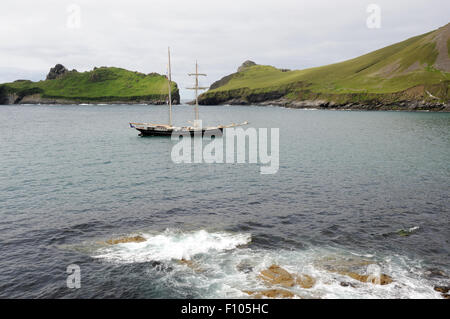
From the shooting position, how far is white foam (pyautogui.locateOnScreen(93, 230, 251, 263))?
59.3 ft

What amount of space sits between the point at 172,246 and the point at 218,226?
4.42 metres

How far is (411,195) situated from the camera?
29516 mm

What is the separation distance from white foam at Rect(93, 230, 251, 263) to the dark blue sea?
7cm

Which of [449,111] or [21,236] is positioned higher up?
[449,111]

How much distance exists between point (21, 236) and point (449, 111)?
184 meters

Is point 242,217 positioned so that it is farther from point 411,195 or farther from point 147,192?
point 411,195

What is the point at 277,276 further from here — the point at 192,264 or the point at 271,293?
the point at 192,264

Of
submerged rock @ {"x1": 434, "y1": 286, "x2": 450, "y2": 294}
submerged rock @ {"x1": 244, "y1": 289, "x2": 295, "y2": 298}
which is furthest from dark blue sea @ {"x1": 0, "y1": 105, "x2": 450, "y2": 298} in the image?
submerged rock @ {"x1": 244, "y1": 289, "x2": 295, "y2": 298}

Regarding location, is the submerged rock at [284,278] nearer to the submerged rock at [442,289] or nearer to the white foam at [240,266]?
the white foam at [240,266]

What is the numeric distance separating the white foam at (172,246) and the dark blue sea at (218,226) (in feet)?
0.23

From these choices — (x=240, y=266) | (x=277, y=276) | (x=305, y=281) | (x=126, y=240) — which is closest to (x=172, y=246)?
(x=126, y=240)
